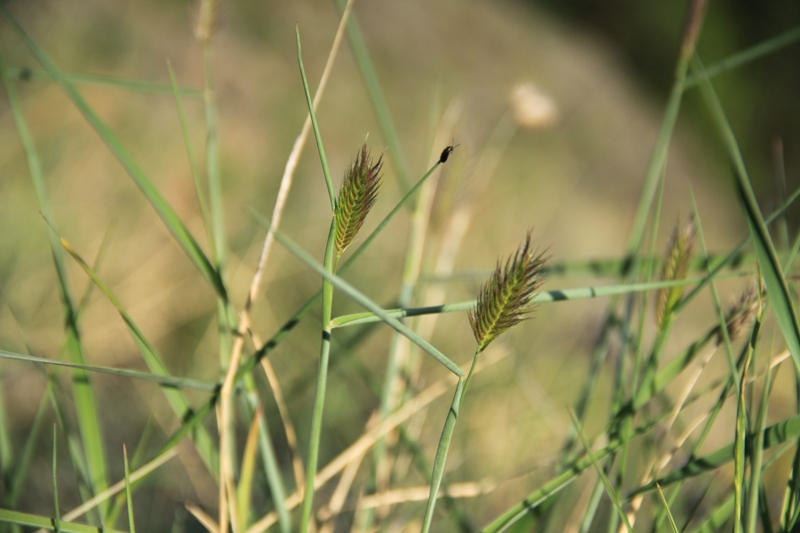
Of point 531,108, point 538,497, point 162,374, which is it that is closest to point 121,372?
point 162,374

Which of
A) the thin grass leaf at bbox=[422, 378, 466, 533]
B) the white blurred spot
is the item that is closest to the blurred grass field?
the white blurred spot

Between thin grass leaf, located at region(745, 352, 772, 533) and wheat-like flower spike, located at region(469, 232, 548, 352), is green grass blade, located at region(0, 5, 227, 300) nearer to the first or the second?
wheat-like flower spike, located at region(469, 232, 548, 352)

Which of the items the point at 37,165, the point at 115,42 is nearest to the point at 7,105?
the point at 115,42

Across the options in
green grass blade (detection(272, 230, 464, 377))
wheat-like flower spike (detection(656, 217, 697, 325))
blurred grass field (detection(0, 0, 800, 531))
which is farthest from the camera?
blurred grass field (detection(0, 0, 800, 531))

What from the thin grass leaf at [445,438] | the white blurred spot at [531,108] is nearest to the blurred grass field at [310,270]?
the white blurred spot at [531,108]

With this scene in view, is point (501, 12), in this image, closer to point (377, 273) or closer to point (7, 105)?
point (377, 273)

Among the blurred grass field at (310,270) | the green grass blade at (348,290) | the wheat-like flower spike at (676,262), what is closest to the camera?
the green grass blade at (348,290)

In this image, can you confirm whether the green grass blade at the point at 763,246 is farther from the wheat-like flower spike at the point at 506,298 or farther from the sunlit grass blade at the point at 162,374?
the sunlit grass blade at the point at 162,374
